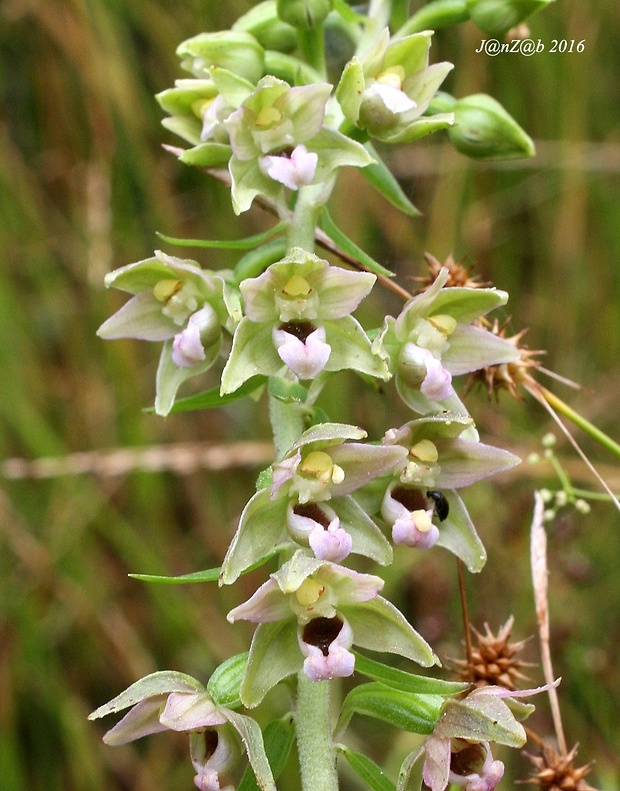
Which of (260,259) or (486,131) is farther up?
(486,131)

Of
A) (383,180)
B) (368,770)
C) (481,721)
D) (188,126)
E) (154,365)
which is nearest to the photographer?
(481,721)

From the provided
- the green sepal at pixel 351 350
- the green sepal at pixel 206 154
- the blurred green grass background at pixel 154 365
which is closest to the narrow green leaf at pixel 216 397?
the green sepal at pixel 351 350

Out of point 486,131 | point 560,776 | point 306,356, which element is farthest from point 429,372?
point 560,776

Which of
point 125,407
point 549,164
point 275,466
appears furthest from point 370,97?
point 549,164

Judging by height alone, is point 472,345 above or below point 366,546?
above

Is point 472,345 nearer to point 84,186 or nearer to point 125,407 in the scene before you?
point 125,407

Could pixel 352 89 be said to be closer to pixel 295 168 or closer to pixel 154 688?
pixel 295 168

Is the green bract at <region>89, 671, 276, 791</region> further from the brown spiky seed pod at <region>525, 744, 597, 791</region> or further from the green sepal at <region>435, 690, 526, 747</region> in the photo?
the brown spiky seed pod at <region>525, 744, 597, 791</region>
